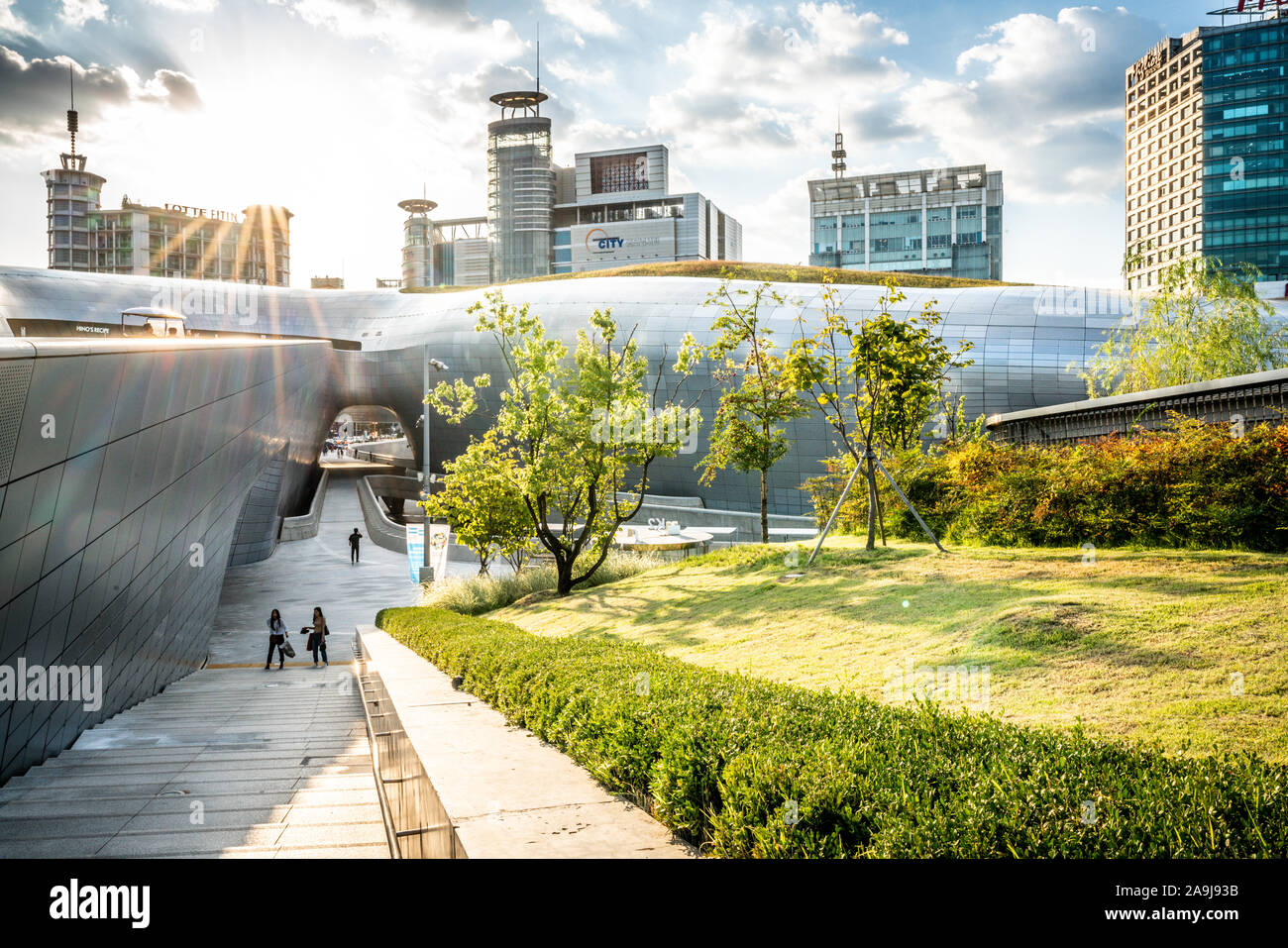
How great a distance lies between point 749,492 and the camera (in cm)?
4134

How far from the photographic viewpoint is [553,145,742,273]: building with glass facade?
123 m

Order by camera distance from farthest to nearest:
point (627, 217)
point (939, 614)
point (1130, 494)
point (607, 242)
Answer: point (627, 217) → point (607, 242) → point (1130, 494) → point (939, 614)

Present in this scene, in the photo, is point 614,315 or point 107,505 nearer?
point 107,505

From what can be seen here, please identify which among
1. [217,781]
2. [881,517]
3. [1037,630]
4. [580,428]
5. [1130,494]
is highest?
[580,428]

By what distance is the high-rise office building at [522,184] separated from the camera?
127 m

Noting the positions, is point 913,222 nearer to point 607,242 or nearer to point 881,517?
point 607,242

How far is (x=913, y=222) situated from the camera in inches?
5507

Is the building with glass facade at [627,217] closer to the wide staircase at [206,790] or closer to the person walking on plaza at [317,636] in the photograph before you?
the person walking on plaza at [317,636]

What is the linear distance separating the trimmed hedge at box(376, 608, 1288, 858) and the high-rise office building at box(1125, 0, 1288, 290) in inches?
4335

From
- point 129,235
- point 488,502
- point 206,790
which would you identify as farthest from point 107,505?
point 129,235

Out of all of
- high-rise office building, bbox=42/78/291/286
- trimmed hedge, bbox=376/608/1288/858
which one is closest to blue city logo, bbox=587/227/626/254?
high-rise office building, bbox=42/78/291/286

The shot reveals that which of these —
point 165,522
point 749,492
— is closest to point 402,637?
point 165,522

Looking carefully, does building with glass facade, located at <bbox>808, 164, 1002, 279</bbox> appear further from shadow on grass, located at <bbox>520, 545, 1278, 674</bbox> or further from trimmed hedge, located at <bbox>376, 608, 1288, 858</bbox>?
trimmed hedge, located at <bbox>376, 608, 1288, 858</bbox>

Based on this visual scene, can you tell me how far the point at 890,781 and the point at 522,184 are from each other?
5250 inches
